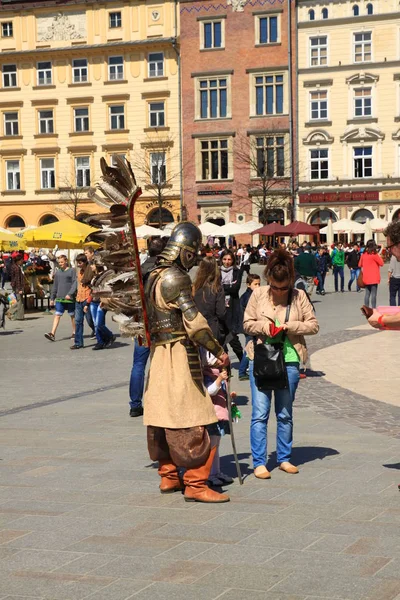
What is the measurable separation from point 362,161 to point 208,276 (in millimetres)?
46517

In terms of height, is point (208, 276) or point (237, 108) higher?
point (237, 108)

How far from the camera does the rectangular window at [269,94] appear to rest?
54.7 m

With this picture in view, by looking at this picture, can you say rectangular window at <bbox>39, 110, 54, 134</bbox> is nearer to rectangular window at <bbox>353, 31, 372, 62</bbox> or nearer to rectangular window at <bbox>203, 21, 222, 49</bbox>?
rectangular window at <bbox>203, 21, 222, 49</bbox>

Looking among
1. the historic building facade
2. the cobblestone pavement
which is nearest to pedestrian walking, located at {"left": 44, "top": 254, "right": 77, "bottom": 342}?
the cobblestone pavement

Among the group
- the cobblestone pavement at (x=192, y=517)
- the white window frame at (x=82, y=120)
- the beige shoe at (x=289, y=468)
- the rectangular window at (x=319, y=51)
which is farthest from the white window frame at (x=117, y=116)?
the beige shoe at (x=289, y=468)

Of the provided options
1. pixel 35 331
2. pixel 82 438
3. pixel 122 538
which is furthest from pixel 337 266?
pixel 122 538

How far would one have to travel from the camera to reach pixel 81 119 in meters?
57.0

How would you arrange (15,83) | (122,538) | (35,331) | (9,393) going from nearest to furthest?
(122,538)
(9,393)
(35,331)
(15,83)

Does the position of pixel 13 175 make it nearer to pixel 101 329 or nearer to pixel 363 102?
pixel 363 102

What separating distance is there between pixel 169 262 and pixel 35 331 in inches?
589

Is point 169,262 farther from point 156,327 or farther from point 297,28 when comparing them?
point 297,28

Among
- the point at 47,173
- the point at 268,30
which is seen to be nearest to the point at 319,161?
the point at 268,30

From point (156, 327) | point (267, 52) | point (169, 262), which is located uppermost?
point (267, 52)

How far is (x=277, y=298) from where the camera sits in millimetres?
7078
